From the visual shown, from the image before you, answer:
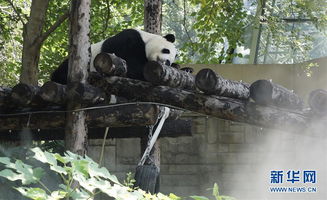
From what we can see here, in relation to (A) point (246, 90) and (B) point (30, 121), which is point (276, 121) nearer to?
(A) point (246, 90)

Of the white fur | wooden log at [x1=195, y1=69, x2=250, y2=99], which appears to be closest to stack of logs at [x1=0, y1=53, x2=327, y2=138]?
wooden log at [x1=195, y1=69, x2=250, y2=99]

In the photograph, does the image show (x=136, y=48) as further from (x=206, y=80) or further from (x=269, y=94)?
(x=269, y=94)

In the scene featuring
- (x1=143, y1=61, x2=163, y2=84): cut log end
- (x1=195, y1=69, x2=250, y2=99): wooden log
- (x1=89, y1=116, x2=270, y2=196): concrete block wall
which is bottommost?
(x1=89, y1=116, x2=270, y2=196): concrete block wall

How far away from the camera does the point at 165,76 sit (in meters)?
5.38

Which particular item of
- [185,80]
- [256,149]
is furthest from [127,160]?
[185,80]

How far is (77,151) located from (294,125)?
7.32ft

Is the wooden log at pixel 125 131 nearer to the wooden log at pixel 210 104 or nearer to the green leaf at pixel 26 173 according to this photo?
the wooden log at pixel 210 104

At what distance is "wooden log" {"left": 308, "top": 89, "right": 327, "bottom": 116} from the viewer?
192 inches

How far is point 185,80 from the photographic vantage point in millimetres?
5629

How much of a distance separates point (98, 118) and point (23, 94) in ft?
2.83

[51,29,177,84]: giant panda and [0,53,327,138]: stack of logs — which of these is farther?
[51,29,177,84]: giant panda

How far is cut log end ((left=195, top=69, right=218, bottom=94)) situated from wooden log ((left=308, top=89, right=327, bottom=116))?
915mm

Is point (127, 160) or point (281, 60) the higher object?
point (281, 60)

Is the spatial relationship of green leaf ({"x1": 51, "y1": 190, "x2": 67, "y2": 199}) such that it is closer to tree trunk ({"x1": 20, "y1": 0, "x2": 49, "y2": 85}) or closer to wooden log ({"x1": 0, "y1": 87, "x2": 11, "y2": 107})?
wooden log ({"x1": 0, "y1": 87, "x2": 11, "y2": 107})
